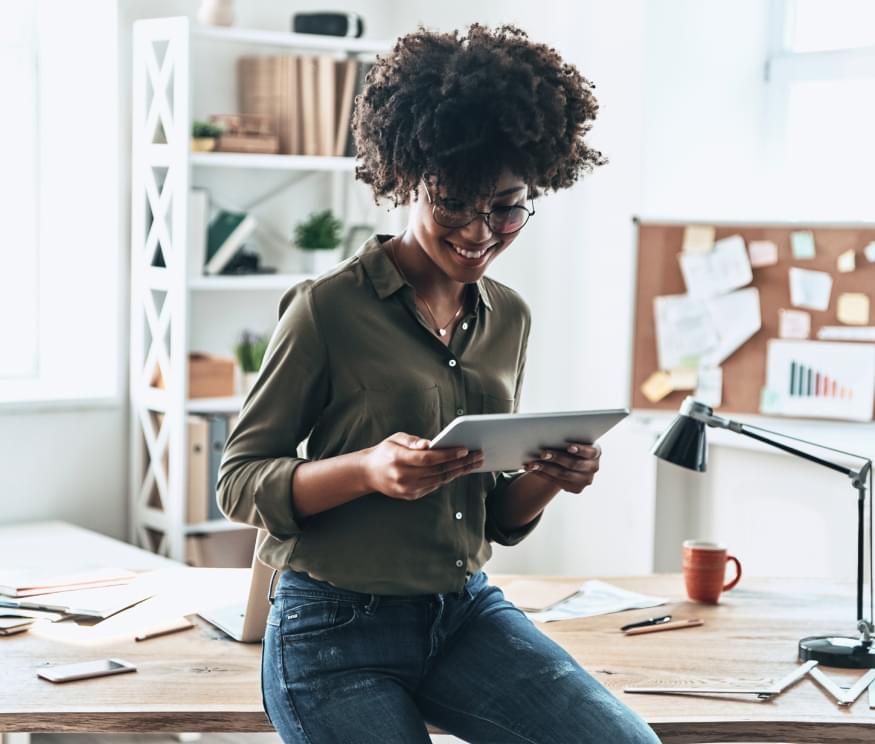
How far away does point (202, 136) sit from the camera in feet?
12.7

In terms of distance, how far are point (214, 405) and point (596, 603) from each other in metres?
1.99

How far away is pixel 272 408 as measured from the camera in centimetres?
168

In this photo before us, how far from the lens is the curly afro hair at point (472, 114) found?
65.7 inches

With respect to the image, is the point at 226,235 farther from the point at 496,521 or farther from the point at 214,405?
the point at 496,521

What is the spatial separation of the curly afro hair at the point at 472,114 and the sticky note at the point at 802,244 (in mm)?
1585

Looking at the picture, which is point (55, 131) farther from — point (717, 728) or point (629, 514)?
point (717, 728)

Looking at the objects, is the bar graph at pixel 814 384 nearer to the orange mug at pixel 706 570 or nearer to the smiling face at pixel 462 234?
the orange mug at pixel 706 570

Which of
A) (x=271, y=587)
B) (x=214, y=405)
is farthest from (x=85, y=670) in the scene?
(x=214, y=405)

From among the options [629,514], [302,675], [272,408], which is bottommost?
[629,514]

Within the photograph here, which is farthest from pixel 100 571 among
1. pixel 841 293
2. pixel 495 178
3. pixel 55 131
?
pixel 55 131

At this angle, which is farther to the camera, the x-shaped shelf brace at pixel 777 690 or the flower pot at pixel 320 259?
the flower pot at pixel 320 259

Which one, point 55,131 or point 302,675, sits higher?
point 55,131

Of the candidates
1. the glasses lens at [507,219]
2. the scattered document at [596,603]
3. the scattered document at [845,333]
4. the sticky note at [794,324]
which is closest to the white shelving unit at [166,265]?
the sticky note at [794,324]

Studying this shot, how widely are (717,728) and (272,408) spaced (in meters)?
0.73
